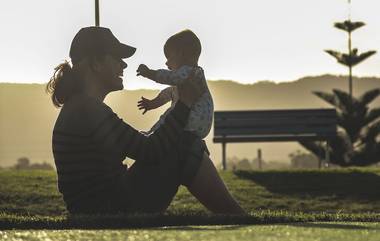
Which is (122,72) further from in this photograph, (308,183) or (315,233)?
(308,183)

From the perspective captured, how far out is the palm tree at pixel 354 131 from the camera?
3522 cm

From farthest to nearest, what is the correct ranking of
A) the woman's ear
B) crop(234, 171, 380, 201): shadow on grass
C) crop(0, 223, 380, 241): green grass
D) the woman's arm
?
crop(234, 171, 380, 201): shadow on grass < the woman's ear < the woman's arm < crop(0, 223, 380, 241): green grass

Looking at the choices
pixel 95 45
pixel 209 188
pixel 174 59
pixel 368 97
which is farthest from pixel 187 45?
pixel 368 97

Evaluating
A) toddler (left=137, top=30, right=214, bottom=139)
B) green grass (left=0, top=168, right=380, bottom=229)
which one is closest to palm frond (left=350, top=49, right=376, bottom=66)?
green grass (left=0, top=168, right=380, bottom=229)

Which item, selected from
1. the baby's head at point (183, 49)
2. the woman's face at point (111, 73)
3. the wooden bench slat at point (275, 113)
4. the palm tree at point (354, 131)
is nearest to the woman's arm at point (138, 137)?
the woman's face at point (111, 73)

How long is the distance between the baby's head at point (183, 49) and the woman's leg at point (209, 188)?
1.02 m

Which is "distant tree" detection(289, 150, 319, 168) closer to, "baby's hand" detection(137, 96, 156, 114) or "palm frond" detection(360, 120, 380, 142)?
"palm frond" detection(360, 120, 380, 142)

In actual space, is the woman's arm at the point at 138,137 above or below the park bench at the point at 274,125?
above

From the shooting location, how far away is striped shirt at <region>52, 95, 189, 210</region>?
4.34 meters

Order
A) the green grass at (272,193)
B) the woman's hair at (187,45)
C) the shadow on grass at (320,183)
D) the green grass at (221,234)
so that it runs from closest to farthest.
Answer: the green grass at (221,234), the woman's hair at (187,45), the green grass at (272,193), the shadow on grass at (320,183)

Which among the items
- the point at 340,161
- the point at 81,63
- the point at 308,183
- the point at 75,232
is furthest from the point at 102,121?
the point at 340,161

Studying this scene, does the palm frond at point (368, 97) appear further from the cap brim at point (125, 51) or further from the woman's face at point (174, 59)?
the cap brim at point (125, 51)

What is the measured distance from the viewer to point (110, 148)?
4383 mm

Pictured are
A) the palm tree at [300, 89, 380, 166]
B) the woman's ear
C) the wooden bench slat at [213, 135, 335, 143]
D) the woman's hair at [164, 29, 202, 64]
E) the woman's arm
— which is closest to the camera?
the woman's arm
